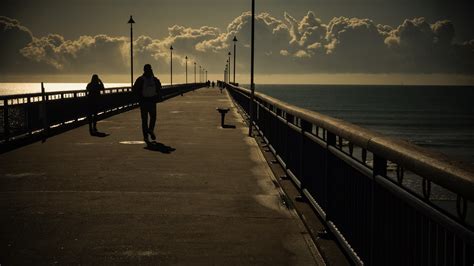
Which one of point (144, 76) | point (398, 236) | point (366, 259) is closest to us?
point (398, 236)

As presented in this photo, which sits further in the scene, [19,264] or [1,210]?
[1,210]

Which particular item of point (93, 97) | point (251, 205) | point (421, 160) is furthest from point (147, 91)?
point (421, 160)

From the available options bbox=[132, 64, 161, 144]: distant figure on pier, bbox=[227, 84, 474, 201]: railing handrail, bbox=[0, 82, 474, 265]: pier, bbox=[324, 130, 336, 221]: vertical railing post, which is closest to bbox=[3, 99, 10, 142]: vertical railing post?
bbox=[0, 82, 474, 265]: pier

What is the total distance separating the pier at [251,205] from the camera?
11.2 feet

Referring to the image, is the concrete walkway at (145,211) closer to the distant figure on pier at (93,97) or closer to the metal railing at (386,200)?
the metal railing at (386,200)

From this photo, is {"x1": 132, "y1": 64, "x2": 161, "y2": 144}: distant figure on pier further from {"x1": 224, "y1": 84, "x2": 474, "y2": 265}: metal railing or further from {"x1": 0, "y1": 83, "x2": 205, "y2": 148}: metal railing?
{"x1": 224, "y1": 84, "x2": 474, "y2": 265}: metal railing

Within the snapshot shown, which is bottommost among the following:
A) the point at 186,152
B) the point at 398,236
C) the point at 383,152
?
the point at 186,152

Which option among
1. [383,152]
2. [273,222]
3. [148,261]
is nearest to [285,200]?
[273,222]

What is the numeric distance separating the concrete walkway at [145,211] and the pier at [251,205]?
0.06ft

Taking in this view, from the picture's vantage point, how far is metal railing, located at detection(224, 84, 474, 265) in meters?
2.82

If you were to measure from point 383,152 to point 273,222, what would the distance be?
3300mm

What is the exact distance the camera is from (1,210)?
7562 millimetres

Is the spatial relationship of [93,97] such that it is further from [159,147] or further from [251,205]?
[251,205]

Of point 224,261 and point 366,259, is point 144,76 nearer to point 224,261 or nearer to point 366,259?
point 224,261
